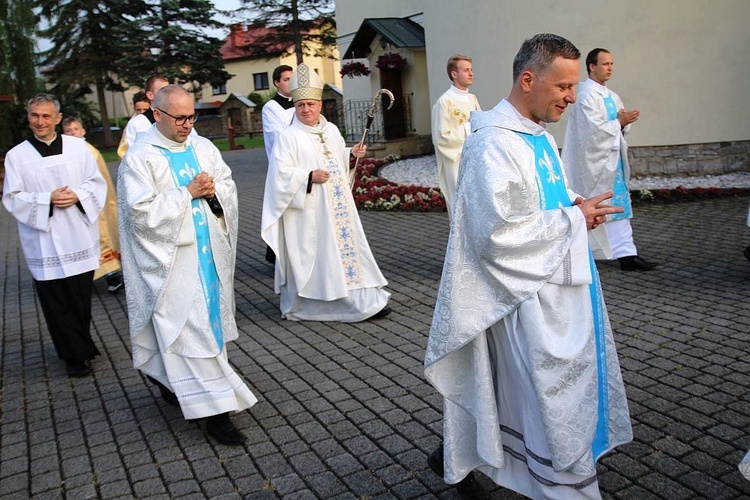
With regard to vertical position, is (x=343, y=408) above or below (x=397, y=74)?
below

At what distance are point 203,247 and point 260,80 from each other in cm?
5567

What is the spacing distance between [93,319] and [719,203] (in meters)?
8.54

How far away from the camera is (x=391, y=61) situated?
20891 millimetres

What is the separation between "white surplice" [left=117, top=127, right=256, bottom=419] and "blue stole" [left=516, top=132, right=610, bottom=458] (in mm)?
2107

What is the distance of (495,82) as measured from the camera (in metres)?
15.0

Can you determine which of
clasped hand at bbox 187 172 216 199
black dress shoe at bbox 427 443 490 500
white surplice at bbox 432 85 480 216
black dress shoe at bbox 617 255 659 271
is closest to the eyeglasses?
clasped hand at bbox 187 172 216 199

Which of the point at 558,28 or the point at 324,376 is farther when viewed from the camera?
the point at 558,28

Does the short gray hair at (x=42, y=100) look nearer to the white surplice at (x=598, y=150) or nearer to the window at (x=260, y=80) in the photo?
the white surplice at (x=598, y=150)

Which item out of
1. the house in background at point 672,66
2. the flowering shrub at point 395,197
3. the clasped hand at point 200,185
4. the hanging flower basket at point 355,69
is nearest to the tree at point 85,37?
the hanging flower basket at point 355,69

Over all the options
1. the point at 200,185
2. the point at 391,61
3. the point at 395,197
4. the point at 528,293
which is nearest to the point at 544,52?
the point at 528,293

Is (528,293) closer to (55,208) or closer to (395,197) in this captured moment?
(55,208)

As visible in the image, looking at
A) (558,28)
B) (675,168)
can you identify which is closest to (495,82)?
(558,28)

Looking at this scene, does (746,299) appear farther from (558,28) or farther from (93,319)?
(558,28)

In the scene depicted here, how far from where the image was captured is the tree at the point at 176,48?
3725cm
